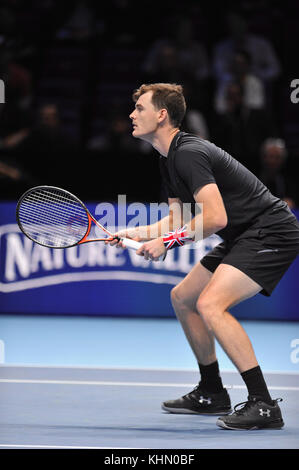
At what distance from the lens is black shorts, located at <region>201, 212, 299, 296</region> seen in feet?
16.6

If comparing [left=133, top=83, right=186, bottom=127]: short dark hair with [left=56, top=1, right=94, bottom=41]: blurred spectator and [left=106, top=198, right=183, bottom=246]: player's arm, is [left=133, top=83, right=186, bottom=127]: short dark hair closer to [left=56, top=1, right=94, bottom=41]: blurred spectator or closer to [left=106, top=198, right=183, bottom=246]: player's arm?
[left=106, top=198, right=183, bottom=246]: player's arm

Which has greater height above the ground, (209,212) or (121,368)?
(209,212)

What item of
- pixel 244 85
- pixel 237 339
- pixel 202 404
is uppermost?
pixel 244 85

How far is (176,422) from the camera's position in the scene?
522 centimetres

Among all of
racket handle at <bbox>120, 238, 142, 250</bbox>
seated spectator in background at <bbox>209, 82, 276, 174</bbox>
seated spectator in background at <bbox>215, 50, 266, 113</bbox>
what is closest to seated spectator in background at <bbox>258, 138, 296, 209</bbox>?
seated spectator in background at <bbox>209, 82, 276, 174</bbox>

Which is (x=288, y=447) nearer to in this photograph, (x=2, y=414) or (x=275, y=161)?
(x=2, y=414)

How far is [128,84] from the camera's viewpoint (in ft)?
41.5

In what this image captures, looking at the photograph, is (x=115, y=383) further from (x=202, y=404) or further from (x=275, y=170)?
(x=275, y=170)

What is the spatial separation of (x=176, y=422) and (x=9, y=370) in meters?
1.88

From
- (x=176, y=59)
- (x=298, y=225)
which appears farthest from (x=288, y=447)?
(x=176, y=59)

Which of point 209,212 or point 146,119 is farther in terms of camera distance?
point 146,119

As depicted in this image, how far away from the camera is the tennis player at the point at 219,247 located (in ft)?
16.3

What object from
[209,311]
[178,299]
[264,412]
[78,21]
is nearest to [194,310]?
[178,299]

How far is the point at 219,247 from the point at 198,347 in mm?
629
